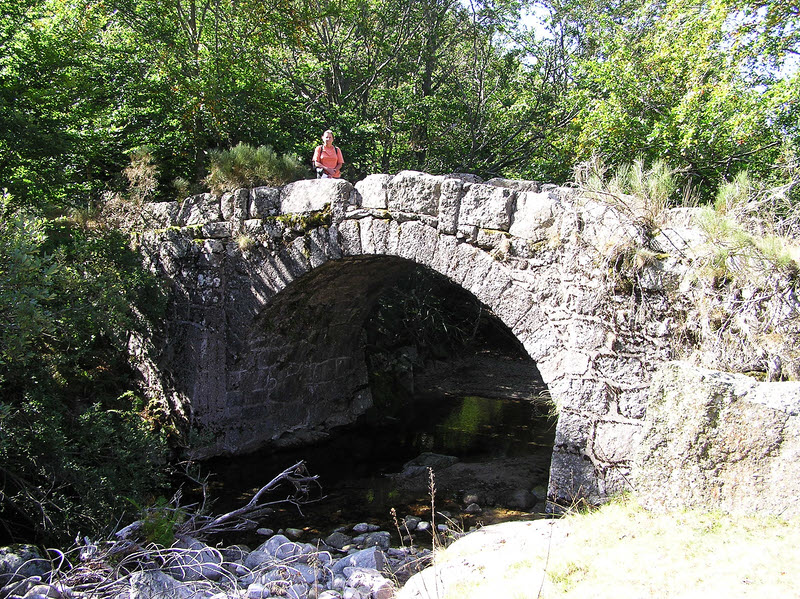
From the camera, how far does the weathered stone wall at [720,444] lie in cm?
312

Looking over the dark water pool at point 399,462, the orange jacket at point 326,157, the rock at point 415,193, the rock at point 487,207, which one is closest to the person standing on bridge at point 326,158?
the orange jacket at point 326,157

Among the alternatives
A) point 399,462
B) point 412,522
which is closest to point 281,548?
point 412,522

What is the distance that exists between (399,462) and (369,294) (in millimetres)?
2013

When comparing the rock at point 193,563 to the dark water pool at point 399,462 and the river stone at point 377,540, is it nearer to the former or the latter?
the dark water pool at point 399,462

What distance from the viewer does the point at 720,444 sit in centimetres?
335

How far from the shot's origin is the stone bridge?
4.44 metres

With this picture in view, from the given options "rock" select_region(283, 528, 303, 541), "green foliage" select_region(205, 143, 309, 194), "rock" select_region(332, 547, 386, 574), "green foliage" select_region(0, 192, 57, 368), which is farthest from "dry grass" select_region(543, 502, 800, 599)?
"green foliage" select_region(205, 143, 309, 194)

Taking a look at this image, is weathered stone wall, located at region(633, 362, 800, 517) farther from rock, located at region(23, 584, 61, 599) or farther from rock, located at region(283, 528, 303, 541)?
rock, located at region(23, 584, 61, 599)

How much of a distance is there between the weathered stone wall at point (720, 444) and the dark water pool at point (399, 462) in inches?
82.7

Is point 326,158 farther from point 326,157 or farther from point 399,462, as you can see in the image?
point 399,462

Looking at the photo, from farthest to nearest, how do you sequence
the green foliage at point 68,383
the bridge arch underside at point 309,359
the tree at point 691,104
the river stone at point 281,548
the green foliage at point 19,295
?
the tree at point 691,104 → the bridge arch underside at point 309,359 → the river stone at point 281,548 → the green foliage at point 68,383 → the green foliage at point 19,295

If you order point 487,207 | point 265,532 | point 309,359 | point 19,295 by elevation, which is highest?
point 487,207

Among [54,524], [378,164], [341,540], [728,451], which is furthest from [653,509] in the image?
[378,164]

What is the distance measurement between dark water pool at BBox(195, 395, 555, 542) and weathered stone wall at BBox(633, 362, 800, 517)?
2.10m
